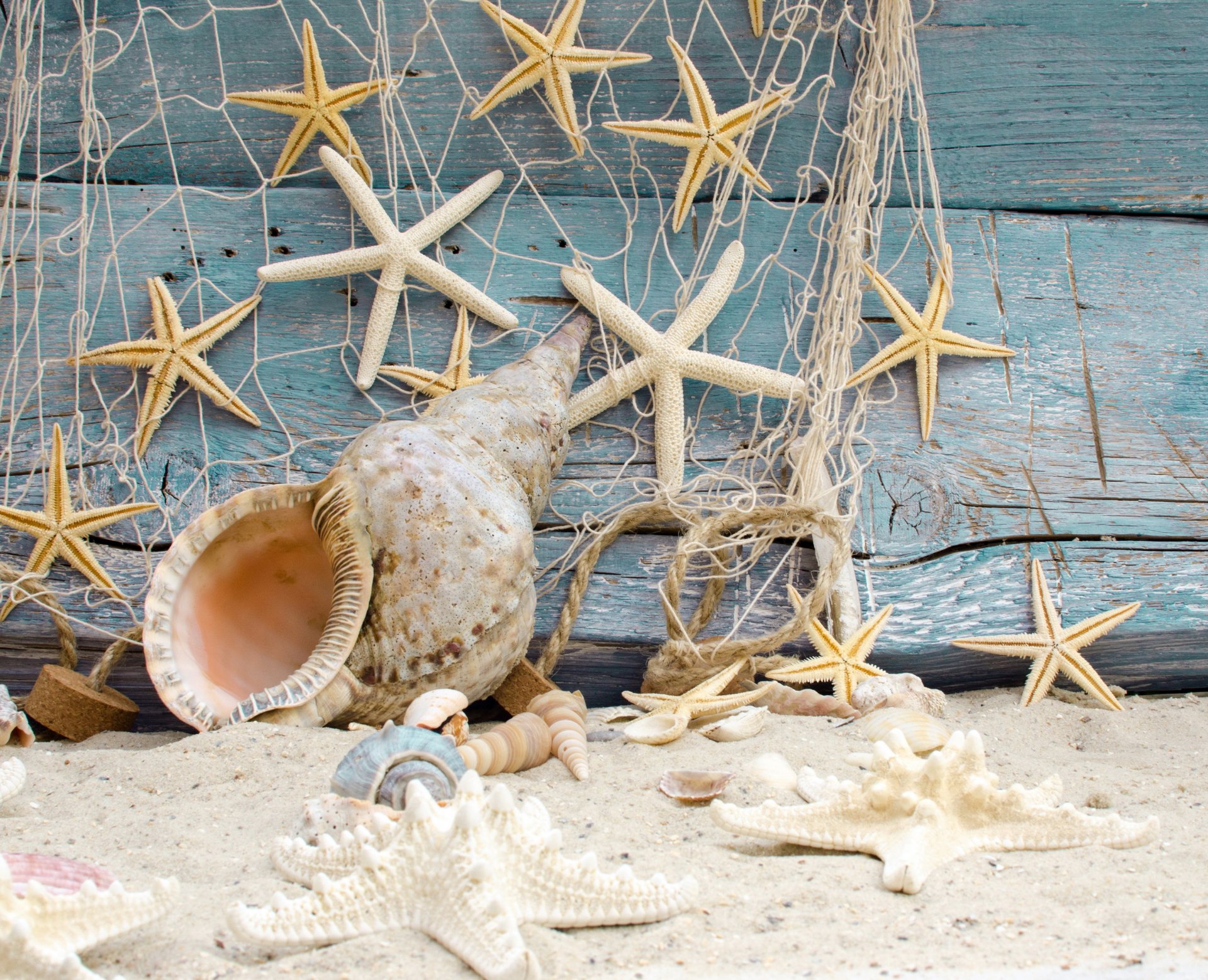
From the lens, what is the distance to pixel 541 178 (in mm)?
2900

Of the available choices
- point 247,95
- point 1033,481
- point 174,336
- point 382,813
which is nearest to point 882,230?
point 1033,481

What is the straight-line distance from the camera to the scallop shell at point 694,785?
5.89ft

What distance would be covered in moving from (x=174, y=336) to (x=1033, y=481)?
101 inches

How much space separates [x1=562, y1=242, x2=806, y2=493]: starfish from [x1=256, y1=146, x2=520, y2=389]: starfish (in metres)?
0.33

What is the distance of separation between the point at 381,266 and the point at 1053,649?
7.21 feet

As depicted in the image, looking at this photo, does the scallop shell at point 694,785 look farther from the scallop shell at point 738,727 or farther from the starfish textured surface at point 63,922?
the starfish textured surface at point 63,922

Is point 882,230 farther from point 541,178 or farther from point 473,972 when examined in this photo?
point 473,972

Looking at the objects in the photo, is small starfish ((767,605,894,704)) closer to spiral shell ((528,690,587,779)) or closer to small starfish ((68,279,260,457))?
spiral shell ((528,690,587,779))

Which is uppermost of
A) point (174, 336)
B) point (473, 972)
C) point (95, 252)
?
point (95, 252)

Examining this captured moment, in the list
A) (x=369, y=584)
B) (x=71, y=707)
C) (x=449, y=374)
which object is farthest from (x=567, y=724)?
(x=71, y=707)

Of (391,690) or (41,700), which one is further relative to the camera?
(41,700)

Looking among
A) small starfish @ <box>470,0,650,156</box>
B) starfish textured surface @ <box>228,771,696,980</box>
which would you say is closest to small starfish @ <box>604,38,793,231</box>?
small starfish @ <box>470,0,650,156</box>

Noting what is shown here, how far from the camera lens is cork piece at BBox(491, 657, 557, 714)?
2.46 metres

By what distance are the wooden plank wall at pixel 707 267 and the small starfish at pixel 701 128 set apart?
0.88 ft
